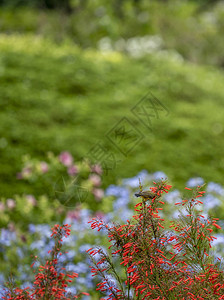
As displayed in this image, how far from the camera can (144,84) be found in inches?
294

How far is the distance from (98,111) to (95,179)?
1832mm

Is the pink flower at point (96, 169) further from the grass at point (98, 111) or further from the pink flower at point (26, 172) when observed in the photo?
the pink flower at point (26, 172)

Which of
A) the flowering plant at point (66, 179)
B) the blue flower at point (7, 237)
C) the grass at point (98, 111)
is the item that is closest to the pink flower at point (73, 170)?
the flowering plant at point (66, 179)

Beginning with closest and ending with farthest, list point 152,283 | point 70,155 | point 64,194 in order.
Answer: point 152,283
point 64,194
point 70,155

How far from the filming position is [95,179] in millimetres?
4824

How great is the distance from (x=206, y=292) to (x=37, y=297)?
2.13 ft

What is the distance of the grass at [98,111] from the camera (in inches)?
211

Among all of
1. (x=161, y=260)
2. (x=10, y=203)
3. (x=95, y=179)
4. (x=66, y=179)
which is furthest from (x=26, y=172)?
(x=161, y=260)

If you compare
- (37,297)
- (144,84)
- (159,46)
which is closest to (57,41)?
(159,46)

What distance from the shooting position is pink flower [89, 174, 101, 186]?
4796 mm

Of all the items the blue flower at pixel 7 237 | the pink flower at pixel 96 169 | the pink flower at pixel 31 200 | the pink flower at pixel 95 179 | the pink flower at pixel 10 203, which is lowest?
the blue flower at pixel 7 237

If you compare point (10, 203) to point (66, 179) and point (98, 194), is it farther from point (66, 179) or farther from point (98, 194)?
point (98, 194)

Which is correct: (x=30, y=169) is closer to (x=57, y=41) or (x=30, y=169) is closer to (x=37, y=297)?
(x=37, y=297)

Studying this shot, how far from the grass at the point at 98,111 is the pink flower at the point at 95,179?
15cm
